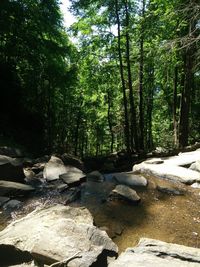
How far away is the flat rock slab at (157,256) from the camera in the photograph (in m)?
3.69

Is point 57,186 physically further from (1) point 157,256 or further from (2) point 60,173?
(1) point 157,256

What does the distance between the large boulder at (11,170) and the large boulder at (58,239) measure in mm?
2350

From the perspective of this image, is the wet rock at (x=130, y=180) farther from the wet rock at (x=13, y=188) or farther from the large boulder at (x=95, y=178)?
the wet rock at (x=13, y=188)

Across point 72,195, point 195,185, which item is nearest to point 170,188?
point 195,185

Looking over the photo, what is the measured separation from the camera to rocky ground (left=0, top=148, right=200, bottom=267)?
12.7ft

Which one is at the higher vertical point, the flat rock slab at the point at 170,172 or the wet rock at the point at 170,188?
the flat rock slab at the point at 170,172

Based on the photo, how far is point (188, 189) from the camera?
7.33 metres

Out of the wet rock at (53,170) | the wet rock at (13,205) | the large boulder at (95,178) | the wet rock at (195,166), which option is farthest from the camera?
the wet rock at (195,166)

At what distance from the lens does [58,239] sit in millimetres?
4125

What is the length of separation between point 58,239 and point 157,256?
3.97 feet

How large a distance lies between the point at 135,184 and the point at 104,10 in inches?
484

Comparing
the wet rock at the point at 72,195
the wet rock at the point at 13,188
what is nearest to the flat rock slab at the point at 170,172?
the wet rock at the point at 72,195

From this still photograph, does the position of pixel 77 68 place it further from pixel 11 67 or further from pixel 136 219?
pixel 136 219

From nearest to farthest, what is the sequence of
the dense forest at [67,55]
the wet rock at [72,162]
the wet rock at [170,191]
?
the wet rock at [170,191], the wet rock at [72,162], the dense forest at [67,55]
